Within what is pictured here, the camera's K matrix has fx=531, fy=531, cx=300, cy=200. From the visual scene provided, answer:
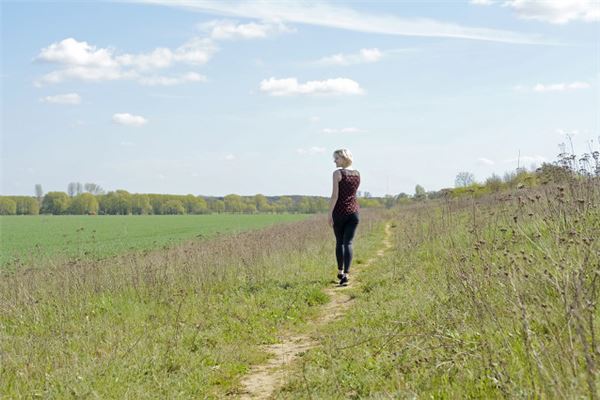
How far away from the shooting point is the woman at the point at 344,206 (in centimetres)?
1019

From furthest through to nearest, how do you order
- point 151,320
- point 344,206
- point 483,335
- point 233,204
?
point 233,204 → point 344,206 → point 151,320 → point 483,335

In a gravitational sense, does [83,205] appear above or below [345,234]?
above

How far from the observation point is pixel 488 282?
579cm

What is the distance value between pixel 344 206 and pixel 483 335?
19.2ft

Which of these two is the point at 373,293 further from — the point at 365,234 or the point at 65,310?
the point at 365,234

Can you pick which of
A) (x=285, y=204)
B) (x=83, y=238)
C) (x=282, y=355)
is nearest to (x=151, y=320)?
(x=282, y=355)

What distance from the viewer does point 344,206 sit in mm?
10203

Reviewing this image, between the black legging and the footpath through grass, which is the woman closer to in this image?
the black legging

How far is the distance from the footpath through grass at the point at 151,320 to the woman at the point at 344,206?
0.71m

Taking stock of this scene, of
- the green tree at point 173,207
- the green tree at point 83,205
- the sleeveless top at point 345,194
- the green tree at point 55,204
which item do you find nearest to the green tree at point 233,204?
the green tree at point 173,207

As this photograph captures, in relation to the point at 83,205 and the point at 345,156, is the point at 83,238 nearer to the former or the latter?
the point at 345,156

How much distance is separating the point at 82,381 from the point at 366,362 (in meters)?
2.70

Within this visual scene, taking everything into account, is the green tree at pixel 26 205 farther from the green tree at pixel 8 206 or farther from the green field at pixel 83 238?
the green field at pixel 83 238

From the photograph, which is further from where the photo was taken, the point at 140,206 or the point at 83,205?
the point at 140,206
